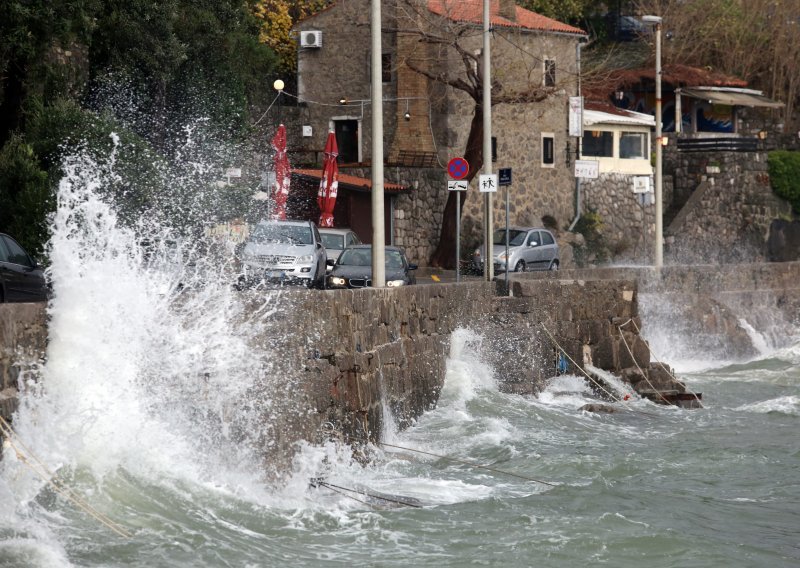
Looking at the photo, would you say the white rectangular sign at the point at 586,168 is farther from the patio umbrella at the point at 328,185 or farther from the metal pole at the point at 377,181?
the metal pole at the point at 377,181

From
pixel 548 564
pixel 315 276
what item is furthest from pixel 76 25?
pixel 548 564

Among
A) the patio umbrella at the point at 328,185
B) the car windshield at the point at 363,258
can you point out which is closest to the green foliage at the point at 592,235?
the patio umbrella at the point at 328,185

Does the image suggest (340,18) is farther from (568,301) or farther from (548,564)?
(548,564)

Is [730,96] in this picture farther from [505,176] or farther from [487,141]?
[505,176]

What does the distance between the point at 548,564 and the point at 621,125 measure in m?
42.8

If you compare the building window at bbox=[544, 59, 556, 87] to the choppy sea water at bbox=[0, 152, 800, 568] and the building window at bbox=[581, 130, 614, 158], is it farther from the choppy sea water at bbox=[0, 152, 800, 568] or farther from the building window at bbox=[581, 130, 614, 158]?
the choppy sea water at bbox=[0, 152, 800, 568]

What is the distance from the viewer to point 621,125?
2092 inches

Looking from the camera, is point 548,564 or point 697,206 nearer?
point 548,564

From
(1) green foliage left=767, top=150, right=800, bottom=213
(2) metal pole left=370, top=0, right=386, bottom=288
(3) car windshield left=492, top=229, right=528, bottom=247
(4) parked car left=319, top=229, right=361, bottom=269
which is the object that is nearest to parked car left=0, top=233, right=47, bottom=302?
(2) metal pole left=370, top=0, right=386, bottom=288

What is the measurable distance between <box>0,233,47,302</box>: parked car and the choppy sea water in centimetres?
285

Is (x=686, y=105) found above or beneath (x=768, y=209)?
above

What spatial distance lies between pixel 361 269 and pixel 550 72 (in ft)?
70.8

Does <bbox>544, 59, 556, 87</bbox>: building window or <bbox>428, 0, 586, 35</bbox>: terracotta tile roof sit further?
<bbox>544, 59, 556, 87</bbox>: building window

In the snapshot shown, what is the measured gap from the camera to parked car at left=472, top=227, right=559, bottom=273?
38.8 metres
